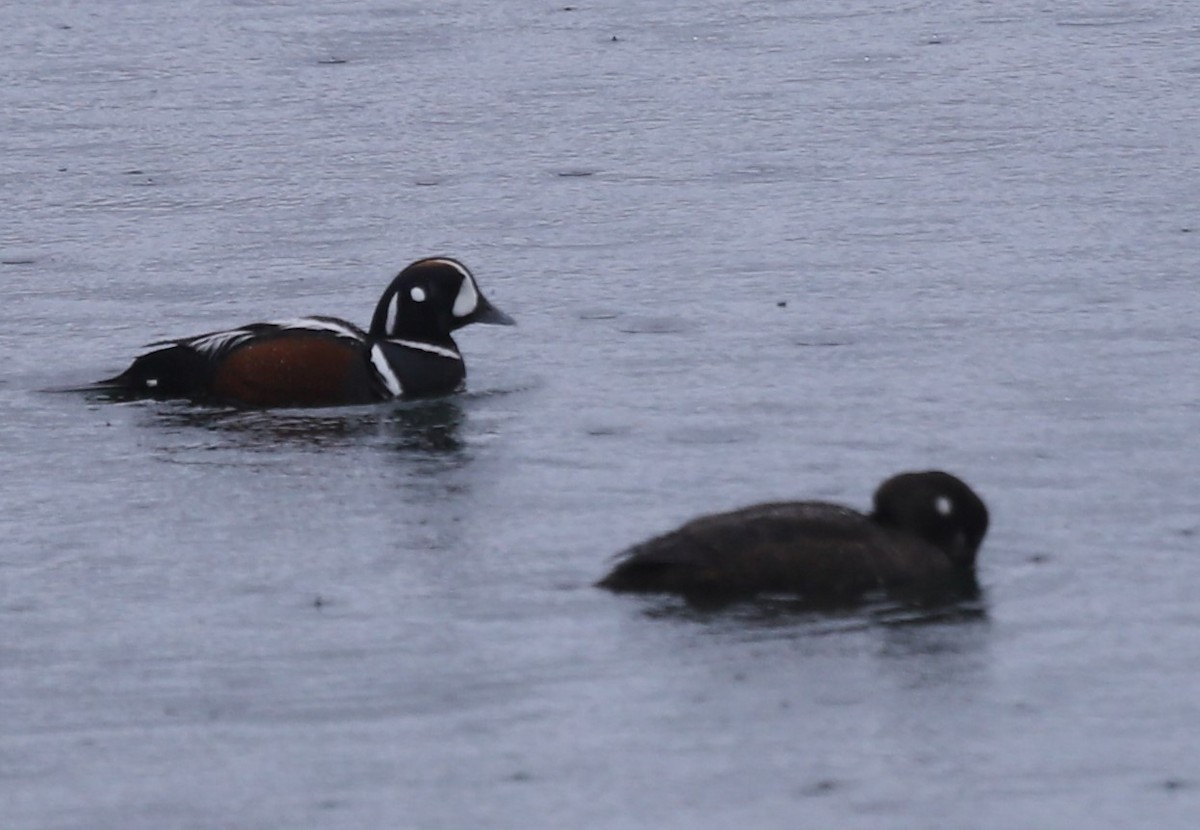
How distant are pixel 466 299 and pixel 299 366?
831 millimetres

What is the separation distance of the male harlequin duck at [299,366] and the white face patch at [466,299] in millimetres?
161

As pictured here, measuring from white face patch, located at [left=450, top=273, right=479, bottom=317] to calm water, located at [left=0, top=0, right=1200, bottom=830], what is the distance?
321 millimetres

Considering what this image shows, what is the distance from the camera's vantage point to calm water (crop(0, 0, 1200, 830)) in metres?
7.05

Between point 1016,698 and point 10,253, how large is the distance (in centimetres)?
739

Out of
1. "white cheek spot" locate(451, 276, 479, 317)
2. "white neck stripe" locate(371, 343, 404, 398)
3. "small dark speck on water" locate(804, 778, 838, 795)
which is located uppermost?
"white cheek spot" locate(451, 276, 479, 317)

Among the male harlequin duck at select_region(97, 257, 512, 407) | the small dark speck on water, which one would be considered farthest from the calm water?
the male harlequin duck at select_region(97, 257, 512, 407)

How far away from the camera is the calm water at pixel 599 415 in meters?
7.05

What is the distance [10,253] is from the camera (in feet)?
43.8

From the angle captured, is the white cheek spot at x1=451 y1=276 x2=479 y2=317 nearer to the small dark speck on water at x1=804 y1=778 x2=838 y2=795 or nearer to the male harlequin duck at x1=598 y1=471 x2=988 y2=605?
the male harlequin duck at x1=598 y1=471 x2=988 y2=605

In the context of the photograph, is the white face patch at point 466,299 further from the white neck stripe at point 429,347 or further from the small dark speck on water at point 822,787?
the small dark speck on water at point 822,787

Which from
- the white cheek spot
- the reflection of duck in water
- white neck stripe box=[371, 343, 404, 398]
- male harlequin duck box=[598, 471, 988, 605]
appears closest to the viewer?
male harlequin duck box=[598, 471, 988, 605]

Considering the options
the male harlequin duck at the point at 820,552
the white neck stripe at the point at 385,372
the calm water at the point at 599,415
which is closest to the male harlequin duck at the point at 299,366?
the white neck stripe at the point at 385,372

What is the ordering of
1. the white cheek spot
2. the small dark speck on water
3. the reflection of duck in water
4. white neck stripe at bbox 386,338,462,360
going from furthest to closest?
1. the white cheek spot
2. white neck stripe at bbox 386,338,462,360
3. the reflection of duck in water
4. the small dark speck on water

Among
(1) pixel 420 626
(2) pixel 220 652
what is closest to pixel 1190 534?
(1) pixel 420 626
